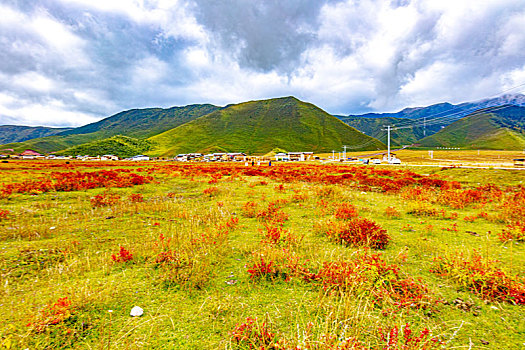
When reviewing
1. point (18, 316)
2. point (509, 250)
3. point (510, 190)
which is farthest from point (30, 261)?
point (510, 190)

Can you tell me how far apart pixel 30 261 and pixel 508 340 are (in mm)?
11031

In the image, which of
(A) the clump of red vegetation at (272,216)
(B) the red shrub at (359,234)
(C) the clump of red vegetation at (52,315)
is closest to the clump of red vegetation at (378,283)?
(B) the red shrub at (359,234)

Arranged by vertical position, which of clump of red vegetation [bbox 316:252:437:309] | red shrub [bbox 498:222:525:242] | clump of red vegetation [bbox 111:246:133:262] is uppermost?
clump of red vegetation [bbox 111:246:133:262]

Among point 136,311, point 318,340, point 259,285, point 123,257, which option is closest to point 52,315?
point 136,311

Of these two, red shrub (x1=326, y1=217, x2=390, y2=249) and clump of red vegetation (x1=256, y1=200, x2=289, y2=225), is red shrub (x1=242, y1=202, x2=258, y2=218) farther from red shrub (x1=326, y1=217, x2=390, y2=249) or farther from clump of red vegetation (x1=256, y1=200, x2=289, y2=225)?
red shrub (x1=326, y1=217, x2=390, y2=249)

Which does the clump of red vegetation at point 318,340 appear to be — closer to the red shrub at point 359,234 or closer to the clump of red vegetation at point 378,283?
the clump of red vegetation at point 378,283

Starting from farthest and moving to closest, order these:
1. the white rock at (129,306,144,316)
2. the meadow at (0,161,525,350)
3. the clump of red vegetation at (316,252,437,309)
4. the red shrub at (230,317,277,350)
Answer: the clump of red vegetation at (316,252,437,309) < the white rock at (129,306,144,316) < the meadow at (0,161,525,350) < the red shrub at (230,317,277,350)

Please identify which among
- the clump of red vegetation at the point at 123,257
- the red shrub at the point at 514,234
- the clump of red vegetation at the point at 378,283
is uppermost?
the clump of red vegetation at the point at 123,257

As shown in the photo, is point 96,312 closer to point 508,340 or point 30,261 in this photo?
point 30,261

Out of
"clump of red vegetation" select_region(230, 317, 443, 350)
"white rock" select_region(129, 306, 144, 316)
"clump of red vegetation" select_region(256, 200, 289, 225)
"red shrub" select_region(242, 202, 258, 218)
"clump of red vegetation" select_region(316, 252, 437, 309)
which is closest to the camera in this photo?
"clump of red vegetation" select_region(230, 317, 443, 350)

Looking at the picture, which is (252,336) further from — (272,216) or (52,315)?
(272,216)

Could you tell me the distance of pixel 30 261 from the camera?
6188 mm

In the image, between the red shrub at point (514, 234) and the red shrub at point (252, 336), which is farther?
the red shrub at point (514, 234)

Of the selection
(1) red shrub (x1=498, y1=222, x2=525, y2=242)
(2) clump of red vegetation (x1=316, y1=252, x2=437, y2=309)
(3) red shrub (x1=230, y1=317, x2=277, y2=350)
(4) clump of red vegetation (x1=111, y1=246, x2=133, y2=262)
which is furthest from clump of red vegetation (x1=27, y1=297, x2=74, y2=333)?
(1) red shrub (x1=498, y1=222, x2=525, y2=242)
